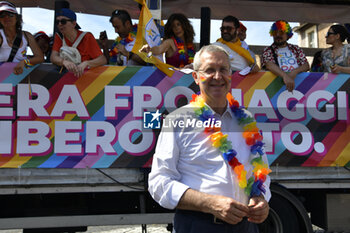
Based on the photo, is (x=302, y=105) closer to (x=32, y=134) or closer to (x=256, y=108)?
(x=256, y=108)

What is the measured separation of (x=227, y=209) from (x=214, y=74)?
722mm

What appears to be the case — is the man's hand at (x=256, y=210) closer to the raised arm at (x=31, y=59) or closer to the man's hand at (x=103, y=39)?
the raised arm at (x=31, y=59)

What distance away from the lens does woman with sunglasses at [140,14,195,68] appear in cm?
390

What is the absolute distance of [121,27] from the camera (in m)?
4.19

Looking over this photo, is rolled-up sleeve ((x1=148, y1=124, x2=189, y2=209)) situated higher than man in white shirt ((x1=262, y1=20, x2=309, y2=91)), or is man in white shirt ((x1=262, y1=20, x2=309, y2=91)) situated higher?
man in white shirt ((x1=262, y1=20, x2=309, y2=91))

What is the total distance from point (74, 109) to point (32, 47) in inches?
35.0

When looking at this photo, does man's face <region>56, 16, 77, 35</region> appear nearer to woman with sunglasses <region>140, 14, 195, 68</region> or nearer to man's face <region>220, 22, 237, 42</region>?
woman with sunglasses <region>140, 14, 195, 68</region>

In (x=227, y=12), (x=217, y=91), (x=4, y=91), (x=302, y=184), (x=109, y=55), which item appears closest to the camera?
(x=217, y=91)

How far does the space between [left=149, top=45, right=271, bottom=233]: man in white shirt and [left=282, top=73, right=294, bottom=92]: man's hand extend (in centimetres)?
186

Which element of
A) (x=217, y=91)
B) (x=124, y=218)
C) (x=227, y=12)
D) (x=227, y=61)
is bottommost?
(x=124, y=218)

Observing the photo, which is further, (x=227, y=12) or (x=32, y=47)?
(x=227, y=12)

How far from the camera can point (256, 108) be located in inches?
138

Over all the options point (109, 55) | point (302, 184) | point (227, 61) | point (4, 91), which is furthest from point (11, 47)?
point (302, 184)

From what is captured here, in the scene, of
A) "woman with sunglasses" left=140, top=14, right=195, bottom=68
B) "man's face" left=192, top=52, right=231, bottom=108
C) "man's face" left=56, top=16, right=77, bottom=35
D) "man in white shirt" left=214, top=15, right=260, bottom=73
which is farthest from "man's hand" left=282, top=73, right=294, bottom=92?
"man's face" left=56, top=16, right=77, bottom=35
